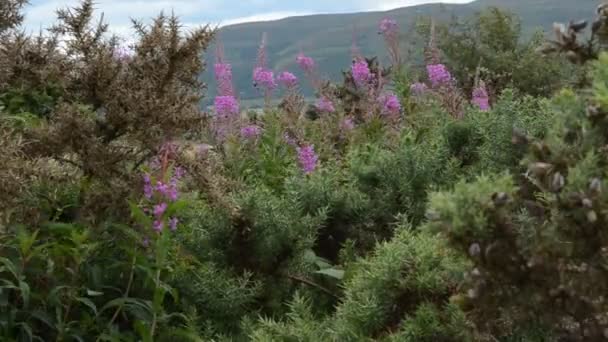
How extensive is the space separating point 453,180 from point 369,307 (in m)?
1.36

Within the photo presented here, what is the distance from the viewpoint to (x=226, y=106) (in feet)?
20.6

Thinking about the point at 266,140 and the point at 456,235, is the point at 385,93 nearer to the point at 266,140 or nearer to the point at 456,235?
the point at 266,140

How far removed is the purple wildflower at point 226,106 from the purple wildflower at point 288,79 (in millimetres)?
701

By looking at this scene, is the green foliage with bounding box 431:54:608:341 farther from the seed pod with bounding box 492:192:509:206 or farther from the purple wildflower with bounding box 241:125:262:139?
the purple wildflower with bounding box 241:125:262:139

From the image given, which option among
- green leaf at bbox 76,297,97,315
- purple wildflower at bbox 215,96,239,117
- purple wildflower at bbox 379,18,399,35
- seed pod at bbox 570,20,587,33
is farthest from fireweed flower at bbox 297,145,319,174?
purple wildflower at bbox 379,18,399,35

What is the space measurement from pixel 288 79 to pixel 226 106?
0.84 meters

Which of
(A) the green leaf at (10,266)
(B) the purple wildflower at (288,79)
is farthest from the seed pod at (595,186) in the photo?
(B) the purple wildflower at (288,79)

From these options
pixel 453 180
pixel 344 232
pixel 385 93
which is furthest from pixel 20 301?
pixel 385 93

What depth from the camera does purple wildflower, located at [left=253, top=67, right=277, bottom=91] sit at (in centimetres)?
694

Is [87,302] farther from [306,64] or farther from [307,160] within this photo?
[306,64]

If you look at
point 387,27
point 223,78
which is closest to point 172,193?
point 223,78

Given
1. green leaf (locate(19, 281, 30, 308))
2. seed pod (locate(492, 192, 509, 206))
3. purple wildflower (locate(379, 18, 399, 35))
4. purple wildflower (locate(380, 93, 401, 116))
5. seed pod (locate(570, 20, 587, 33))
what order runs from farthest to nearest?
purple wildflower (locate(379, 18, 399, 35)), purple wildflower (locate(380, 93, 401, 116)), green leaf (locate(19, 281, 30, 308)), seed pod (locate(570, 20, 587, 33)), seed pod (locate(492, 192, 509, 206))

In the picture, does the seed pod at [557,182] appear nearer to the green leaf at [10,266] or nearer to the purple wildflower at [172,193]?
the purple wildflower at [172,193]

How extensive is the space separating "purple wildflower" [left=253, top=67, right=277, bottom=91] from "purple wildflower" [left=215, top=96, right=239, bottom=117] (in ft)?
2.00
